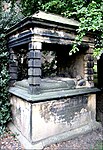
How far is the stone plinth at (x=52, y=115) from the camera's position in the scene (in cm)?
382

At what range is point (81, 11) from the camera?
4109 mm

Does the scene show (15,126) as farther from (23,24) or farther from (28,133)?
(23,24)

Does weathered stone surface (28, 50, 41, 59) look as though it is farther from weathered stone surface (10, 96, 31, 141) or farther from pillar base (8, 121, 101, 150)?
pillar base (8, 121, 101, 150)

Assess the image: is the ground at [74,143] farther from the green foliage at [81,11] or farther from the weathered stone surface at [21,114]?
the green foliage at [81,11]

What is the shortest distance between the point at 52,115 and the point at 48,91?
1.99ft

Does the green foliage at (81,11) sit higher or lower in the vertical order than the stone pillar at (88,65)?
higher

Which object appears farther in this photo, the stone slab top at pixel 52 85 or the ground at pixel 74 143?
the stone slab top at pixel 52 85

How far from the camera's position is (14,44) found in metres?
4.64

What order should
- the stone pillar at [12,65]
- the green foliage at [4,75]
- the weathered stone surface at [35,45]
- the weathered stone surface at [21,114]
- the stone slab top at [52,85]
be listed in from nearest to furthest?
the weathered stone surface at [35,45] < the weathered stone surface at [21,114] < the stone slab top at [52,85] < the green foliage at [4,75] < the stone pillar at [12,65]

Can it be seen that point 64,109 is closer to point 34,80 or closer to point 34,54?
point 34,80

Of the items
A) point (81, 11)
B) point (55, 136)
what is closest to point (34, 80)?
point (55, 136)

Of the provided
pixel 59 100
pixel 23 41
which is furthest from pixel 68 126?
pixel 23 41

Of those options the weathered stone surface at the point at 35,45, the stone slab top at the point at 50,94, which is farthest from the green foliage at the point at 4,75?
the weathered stone surface at the point at 35,45

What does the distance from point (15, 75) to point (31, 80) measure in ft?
4.70
